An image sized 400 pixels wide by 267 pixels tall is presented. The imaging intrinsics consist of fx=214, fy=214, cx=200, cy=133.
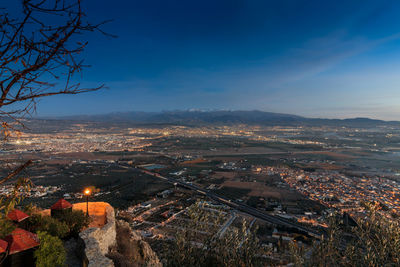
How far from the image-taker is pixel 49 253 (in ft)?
19.8

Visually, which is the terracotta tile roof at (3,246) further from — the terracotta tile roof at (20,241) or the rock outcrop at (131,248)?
the rock outcrop at (131,248)

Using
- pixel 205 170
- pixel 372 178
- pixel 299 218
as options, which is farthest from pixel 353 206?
pixel 205 170

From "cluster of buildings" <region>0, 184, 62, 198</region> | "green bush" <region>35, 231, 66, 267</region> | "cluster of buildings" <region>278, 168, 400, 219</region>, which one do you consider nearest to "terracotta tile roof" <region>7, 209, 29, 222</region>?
"green bush" <region>35, 231, 66, 267</region>

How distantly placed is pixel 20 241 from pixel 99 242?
2341 mm

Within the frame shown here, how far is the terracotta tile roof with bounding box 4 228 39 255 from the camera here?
574 cm

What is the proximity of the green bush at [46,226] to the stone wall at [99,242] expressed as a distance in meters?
1.26

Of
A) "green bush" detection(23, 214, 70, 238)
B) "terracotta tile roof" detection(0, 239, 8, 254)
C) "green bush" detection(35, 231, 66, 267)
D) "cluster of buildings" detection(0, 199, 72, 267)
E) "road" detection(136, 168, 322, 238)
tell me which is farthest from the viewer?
"road" detection(136, 168, 322, 238)

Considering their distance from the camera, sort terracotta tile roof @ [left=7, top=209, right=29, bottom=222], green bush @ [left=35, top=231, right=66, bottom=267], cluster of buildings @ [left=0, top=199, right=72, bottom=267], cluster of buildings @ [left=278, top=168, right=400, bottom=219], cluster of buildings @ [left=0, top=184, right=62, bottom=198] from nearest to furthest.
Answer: cluster of buildings @ [left=0, top=199, right=72, bottom=267], green bush @ [left=35, top=231, right=66, bottom=267], terracotta tile roof @ [left=7, top=209, right=29, bottom=222], cluster of buildings @ [left=278, top=168, right=400, bottom=219], cluster of buildings @ [left=0, top=184, right=62, bottom=198]

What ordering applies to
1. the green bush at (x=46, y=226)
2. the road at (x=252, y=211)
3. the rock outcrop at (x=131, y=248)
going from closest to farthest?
the green bush at (x=46, y=226), the rock outcrop at (x=131, y=248), the road at (x=252, y=211)

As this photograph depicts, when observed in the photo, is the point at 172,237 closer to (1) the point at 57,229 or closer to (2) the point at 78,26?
(1) the point at 57,229

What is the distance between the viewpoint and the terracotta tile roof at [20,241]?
5.74 m

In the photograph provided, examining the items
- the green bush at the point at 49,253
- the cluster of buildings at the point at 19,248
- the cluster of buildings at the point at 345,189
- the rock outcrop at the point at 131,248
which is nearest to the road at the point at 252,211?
the cluster of buildings at the point at 345,189

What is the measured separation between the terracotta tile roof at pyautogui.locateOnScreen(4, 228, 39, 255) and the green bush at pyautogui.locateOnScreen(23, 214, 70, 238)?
5.74 feet

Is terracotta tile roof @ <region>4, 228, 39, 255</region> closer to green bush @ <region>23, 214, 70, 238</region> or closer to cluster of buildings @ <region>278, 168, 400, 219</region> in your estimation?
green bush @ <region>23, 214, 70, 238</region>
